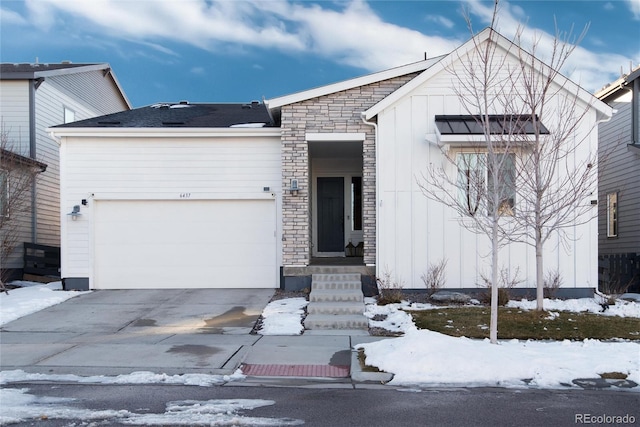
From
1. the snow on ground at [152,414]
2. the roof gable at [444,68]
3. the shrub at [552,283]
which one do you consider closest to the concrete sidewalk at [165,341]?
the snow on ground at [152,414]

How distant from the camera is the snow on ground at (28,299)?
34.9ft

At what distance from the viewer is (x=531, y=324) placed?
9.07 metres

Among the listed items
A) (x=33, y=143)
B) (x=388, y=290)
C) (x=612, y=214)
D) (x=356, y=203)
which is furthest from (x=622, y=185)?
(x=33, y=143)

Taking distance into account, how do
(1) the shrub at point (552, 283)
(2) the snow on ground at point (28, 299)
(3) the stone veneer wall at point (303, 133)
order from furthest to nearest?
(3) the stone veneer wall at point (303, 133)
(1) the shrub at point (552, 283)
(2) the snow on ground at point (28, 299)

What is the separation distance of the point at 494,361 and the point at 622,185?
13.4 meters

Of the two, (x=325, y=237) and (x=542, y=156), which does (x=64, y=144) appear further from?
(x=542, y=156)

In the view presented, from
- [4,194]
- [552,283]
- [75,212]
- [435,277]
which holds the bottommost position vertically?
[552,283]

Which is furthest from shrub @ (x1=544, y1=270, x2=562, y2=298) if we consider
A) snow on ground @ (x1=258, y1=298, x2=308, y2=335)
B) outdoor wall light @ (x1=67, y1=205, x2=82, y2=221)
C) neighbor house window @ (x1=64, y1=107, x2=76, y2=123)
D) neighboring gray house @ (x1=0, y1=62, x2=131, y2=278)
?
neighbor house window @ (x1=64, y1=107, x2=76, y2=123)

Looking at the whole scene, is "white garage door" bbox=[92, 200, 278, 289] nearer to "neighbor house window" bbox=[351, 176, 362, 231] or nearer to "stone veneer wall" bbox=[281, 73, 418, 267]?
"stone veneer wall" bbox=[281, 73, 418, 267]

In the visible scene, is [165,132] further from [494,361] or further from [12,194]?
[494,361]

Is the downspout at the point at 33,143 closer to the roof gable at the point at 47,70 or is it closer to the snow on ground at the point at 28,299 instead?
the roof gable at the point at 47,70

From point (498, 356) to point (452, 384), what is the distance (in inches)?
38.6

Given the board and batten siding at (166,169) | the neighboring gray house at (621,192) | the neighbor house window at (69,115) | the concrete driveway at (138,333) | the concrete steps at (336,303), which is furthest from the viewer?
the neighbor house window at (69,115)

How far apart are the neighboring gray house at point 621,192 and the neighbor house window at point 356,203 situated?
750 centimetres
